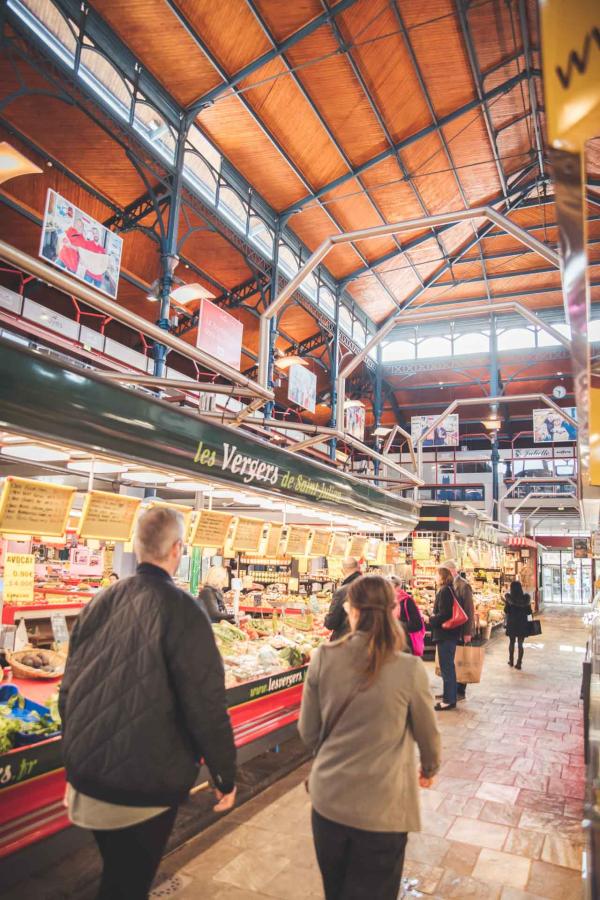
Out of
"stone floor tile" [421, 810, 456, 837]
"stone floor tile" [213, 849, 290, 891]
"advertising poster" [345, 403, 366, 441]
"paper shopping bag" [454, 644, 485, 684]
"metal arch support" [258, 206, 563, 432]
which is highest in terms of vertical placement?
"advertising poster" [345, 403, 366, 441]

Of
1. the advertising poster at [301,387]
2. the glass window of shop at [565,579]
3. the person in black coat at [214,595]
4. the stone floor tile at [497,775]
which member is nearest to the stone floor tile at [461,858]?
the stone floor tile at [497,775]

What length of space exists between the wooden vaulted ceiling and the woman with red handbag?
8.56m

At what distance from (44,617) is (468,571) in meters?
12.7

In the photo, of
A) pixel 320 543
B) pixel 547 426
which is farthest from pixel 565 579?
pixel 320 543

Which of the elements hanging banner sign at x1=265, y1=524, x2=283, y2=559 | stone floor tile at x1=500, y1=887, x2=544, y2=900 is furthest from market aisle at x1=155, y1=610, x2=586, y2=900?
hanging banner sign at x1=265, y1=524, x2=283, y2=559

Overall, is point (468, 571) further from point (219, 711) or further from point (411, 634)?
point (219, 711)

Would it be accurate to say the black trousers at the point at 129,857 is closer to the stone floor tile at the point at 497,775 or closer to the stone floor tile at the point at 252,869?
the stone floor tile at the point at 252,869

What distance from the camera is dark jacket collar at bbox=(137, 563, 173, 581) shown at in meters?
1.98

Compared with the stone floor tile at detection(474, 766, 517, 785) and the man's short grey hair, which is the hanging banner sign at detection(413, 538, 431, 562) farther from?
the man's short grey hair

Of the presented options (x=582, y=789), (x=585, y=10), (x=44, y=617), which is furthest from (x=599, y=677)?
(x=44, y=617)

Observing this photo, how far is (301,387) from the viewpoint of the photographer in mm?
14594

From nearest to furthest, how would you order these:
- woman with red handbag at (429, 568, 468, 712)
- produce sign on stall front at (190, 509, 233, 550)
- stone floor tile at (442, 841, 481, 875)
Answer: stone floor tile at (442, 841, 481, 875) → produce sign on stall front at (190, 509, 233, 550) → woman with red handbag at (429, 568, 468, 712)

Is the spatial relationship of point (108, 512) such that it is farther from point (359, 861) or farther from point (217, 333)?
point (217, 333)

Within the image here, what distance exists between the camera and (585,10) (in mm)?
897
